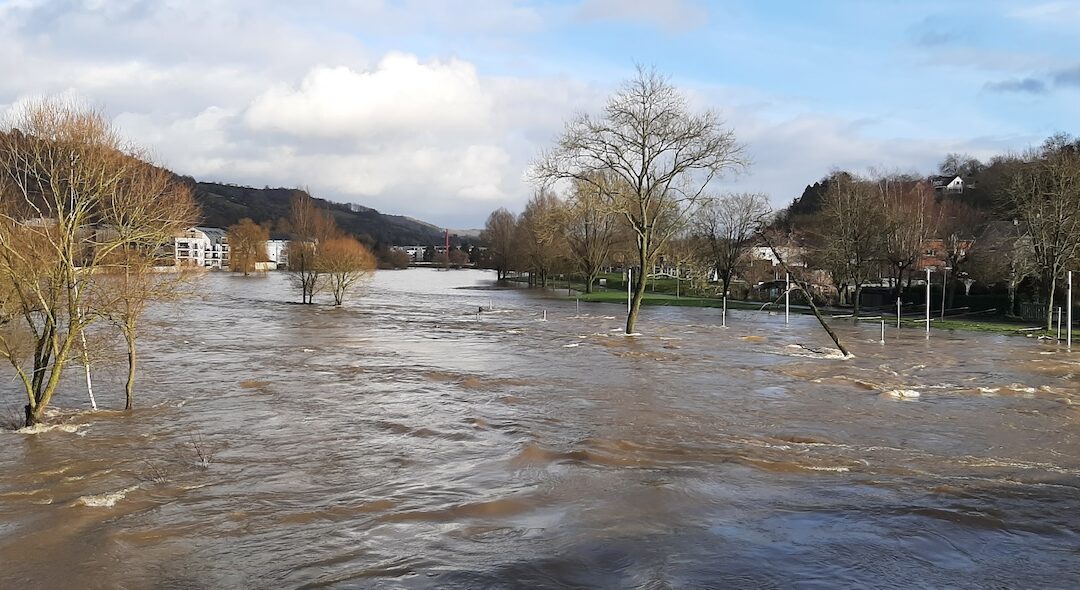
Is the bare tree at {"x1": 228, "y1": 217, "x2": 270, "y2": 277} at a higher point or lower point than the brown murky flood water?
higher

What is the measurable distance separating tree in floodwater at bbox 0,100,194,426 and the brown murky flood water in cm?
171

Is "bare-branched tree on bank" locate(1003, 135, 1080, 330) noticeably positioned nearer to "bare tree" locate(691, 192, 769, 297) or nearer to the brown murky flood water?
the brown murky flood water

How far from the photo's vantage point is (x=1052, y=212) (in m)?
35.3

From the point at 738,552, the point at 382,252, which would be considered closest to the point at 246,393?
the point at 738,552

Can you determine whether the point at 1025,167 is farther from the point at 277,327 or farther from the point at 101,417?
the point at 101,417

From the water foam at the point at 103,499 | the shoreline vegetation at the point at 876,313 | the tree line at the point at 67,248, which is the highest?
the tree line at the point at 67,248

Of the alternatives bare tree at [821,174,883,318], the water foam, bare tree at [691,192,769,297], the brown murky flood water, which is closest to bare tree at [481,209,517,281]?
bare tree at [691,192,769,297]

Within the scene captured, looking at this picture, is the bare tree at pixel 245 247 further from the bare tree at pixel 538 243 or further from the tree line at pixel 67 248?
the tree line at pixel 67 248

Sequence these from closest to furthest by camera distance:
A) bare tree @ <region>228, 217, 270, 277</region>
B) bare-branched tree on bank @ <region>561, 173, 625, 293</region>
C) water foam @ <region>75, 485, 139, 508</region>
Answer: water foam @ <region>75, 485, 139, 508</region> → bare-branched tree on bank @ <region>561, 173, 625, 293</region> → bare tree @ <region>228, 217, 270, 277</region>

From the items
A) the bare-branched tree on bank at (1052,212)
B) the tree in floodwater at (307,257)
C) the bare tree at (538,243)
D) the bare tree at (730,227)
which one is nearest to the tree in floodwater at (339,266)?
the tree in floodwater at (307,257)

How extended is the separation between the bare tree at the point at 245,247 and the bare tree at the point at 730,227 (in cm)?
7669

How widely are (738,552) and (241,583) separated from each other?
16.6ft

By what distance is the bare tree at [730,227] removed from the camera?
60.1 meters

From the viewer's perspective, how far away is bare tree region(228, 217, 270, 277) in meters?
115
